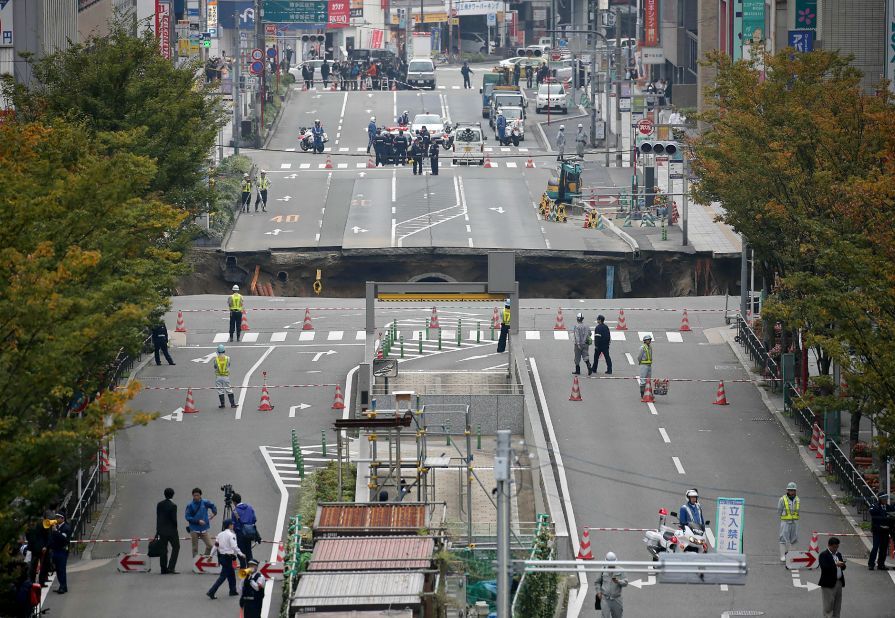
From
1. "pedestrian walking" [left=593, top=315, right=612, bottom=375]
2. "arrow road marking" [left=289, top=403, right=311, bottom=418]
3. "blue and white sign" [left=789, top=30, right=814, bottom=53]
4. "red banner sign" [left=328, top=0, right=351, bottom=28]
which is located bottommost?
"arrow road marking" [left=289, top=403, right=311, bottom=418]

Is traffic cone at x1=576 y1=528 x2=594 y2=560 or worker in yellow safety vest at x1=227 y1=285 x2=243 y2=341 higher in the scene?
worker in yellow safety vest at x1=227 y1=285 x2=243 y2=341

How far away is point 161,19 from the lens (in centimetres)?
8162

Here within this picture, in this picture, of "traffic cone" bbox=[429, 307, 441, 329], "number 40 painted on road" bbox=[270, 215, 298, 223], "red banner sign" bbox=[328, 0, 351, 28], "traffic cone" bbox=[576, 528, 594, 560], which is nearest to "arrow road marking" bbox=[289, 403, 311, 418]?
"traffic cone" bbox=[429, 307, 441, 329]

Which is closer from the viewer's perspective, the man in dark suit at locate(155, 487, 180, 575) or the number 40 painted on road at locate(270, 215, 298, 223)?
the man in dark suit at locate(155, 487, 180, 575)

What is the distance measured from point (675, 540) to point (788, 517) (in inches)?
89.7

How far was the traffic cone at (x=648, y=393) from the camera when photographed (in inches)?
1752

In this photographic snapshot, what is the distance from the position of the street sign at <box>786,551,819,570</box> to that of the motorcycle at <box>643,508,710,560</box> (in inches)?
65.2

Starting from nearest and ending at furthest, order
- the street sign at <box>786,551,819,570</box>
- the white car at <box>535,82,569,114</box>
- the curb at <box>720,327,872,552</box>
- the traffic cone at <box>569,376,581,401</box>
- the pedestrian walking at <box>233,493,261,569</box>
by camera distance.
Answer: the pedestrian walking at <box>233,493,261,569</box> < the street sign at <box>786,551,819,570</box> < the curb at <box>720,327,872,552</box> < the traffic cone at <box>569,376,581,401</box> < the white car at <box>535,82,569,114</box>

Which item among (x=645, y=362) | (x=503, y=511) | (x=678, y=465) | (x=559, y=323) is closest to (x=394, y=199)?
(x=559, y=323)

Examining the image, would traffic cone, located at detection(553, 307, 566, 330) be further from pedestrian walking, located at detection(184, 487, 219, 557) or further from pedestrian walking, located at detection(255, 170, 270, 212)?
pedestrian walking, located at detection(184, 487, 219, 557)

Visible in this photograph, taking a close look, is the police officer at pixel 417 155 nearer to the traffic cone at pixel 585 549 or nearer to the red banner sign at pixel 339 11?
the red banner sign at pixel 339 11

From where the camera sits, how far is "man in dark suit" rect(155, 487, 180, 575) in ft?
100

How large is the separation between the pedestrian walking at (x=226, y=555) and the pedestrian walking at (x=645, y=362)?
52.3ft

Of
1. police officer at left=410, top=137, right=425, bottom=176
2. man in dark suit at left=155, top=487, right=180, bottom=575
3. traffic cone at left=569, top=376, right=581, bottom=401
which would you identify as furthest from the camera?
Answer: police officer at left=410, top=137, right=425, bottom=176
